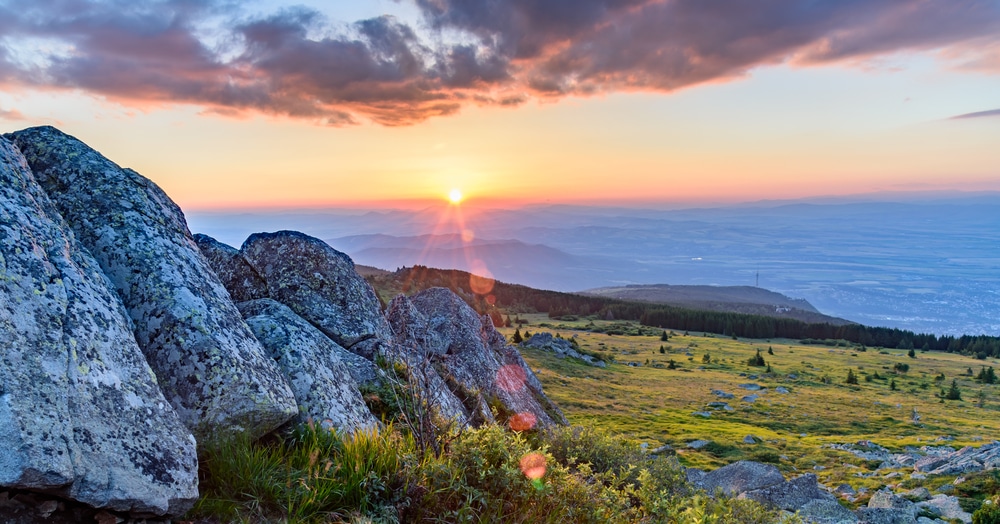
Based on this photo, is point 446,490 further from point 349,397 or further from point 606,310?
point 606,310

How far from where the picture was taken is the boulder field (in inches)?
181

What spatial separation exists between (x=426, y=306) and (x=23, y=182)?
18.6m

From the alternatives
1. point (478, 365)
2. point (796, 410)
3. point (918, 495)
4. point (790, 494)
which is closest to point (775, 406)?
point (796, 410)

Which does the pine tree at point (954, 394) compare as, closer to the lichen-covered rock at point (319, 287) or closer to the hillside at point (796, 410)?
the hillside at point (796, 410)

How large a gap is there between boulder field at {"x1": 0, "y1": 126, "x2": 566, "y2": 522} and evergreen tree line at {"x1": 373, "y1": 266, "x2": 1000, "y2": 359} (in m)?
Result: 111

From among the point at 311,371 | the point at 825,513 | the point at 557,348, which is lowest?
the point at 557,348

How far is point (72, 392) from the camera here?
487 cm

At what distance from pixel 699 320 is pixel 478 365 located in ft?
499

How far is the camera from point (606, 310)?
17188 centimetres

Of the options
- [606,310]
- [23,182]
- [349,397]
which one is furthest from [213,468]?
[606,310]

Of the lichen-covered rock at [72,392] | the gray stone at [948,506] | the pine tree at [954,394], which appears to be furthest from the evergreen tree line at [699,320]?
the lichen-covered rock at [72,392]

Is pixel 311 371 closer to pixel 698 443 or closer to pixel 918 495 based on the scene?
pixel 918 495

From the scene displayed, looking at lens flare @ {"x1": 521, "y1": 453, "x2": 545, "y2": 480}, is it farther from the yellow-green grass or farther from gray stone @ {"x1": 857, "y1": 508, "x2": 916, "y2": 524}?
gray stone @ {"x1": 857, "y1": 508, "x2": 916, "y2": 524}

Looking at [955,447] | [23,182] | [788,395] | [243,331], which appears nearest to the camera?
[23,182]
